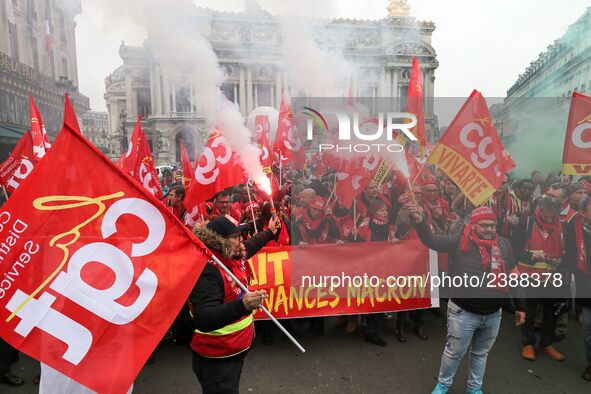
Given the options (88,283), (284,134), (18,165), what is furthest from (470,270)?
(18,165)

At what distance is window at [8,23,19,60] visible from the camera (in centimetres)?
1900

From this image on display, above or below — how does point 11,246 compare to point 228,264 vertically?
above

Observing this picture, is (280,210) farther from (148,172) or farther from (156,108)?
(156,108)

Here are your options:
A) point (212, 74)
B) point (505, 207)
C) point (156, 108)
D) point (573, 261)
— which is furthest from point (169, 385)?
point (156, 108)

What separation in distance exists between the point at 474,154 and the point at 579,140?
1469mm

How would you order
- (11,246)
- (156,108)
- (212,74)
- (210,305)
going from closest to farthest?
(11,246)
(210,305)
(212,74)
(156,108)

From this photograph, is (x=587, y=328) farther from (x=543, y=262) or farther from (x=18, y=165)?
(x=18, y=165)

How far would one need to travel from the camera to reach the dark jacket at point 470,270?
323 cm

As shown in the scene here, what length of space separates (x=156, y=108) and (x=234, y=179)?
4544cm

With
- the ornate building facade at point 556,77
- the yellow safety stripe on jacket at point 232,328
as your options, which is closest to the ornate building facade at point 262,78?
the ornate building facade at point 556,77

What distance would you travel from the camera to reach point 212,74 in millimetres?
7848

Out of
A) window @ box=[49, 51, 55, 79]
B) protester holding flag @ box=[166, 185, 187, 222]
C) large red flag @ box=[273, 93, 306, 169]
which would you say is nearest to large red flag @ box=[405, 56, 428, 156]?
large red flag @ box=[273, 93, 306, 169]

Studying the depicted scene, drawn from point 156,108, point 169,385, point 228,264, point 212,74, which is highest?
point 156,108

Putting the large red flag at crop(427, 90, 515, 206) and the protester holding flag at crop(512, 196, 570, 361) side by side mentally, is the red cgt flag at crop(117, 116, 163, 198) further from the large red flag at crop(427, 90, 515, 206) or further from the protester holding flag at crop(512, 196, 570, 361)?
the protester holding flag at crop(512, 196, 570, 361)
